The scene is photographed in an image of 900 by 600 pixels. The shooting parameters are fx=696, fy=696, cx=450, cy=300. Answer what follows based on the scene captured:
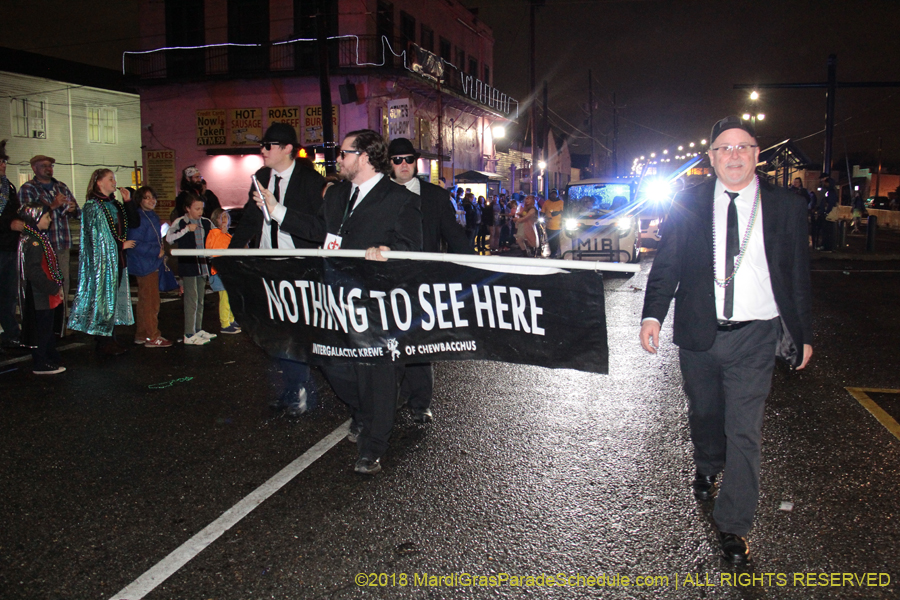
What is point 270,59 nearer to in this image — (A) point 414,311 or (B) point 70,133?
(B) point 70,133

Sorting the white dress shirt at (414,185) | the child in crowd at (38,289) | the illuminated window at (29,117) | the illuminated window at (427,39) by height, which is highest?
the illuminated window at (427,39)

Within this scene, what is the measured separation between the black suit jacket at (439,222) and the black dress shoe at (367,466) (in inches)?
72.5

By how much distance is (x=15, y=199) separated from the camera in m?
7.55

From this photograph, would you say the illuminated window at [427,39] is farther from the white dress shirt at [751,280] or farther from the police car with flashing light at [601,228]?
the white dress shirt at [751,280]

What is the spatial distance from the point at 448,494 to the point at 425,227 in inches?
89.2

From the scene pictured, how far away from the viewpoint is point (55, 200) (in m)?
7.72

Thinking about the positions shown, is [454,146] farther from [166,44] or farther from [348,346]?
[348,346]

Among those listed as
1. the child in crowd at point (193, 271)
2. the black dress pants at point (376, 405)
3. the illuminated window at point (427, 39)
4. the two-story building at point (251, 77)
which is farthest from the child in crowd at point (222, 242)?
the illuminated window at point (427, 39)

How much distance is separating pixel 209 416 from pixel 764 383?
4.12 m

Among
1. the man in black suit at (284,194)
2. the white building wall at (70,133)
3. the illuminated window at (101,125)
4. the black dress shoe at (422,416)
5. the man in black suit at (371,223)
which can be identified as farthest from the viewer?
the illuminated window at (101,125)

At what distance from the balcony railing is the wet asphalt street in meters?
23.7

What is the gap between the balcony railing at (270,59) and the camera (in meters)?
28.0

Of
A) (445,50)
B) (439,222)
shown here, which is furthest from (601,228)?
(445,50)

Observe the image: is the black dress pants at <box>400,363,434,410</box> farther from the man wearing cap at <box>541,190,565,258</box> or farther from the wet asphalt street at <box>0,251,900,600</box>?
the man wearing cap at <box>541,190,565,258</box>
